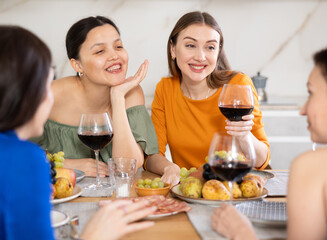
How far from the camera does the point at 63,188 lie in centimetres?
132

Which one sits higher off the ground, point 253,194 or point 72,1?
point 72,1

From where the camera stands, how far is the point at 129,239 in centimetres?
103

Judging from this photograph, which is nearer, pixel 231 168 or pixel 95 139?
pixel 231 168

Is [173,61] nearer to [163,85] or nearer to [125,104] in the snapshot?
[163,85]

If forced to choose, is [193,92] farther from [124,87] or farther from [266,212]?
[266,212]

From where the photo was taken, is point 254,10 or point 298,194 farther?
point 254,10

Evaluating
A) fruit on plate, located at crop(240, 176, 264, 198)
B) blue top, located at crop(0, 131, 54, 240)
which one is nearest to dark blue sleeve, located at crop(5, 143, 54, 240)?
blue top, located at crop(0, 131, 54, 240)

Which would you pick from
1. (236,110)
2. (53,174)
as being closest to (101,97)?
(236,110)

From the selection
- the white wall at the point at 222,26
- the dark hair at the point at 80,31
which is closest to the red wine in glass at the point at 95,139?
Answer: the dark hair at the point at 80,31

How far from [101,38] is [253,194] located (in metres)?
1.14

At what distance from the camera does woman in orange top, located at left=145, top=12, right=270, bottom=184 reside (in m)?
2.21

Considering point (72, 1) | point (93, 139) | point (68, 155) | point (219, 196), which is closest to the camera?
point (219, 196)

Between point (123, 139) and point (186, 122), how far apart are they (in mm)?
568

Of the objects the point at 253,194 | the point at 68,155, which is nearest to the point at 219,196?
the point at 253,194
